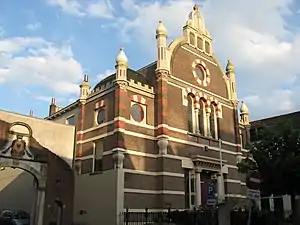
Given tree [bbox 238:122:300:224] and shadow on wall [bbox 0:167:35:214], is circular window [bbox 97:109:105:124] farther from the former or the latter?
tree [bbox 238:122:300:224]

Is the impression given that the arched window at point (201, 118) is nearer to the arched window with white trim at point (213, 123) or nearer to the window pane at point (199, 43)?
the arched window with white trim at point (213, 123)

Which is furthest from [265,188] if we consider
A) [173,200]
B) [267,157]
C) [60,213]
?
[60,213]

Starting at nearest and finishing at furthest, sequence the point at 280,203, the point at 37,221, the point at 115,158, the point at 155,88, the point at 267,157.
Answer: the point at 267,157 → the point at 115,158 → the point at 37,221 → the point at 155,88 → the point at 280,203

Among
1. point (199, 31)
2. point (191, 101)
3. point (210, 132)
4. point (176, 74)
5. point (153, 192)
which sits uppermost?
point (199, 31)

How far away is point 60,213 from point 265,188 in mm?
15896

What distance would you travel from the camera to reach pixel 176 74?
99.7ft

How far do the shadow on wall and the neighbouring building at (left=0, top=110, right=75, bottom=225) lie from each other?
24.5 ft

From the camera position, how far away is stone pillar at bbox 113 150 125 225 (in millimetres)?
24328

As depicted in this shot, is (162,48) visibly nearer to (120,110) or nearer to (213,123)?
(120,110)

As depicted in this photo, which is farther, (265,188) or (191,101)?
(191,101)

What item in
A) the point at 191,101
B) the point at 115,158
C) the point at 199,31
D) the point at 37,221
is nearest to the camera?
the point at 115,158

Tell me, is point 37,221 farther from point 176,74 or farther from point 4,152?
point 176,74

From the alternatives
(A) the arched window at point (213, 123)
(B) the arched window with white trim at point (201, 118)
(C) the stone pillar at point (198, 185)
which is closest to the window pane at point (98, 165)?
(C) the stone pillar at point (198, 185)

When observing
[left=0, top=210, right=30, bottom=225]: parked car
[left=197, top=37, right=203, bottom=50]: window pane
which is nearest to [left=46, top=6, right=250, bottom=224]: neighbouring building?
[left=197, top=37, right=203, bottom=50]: window pane
